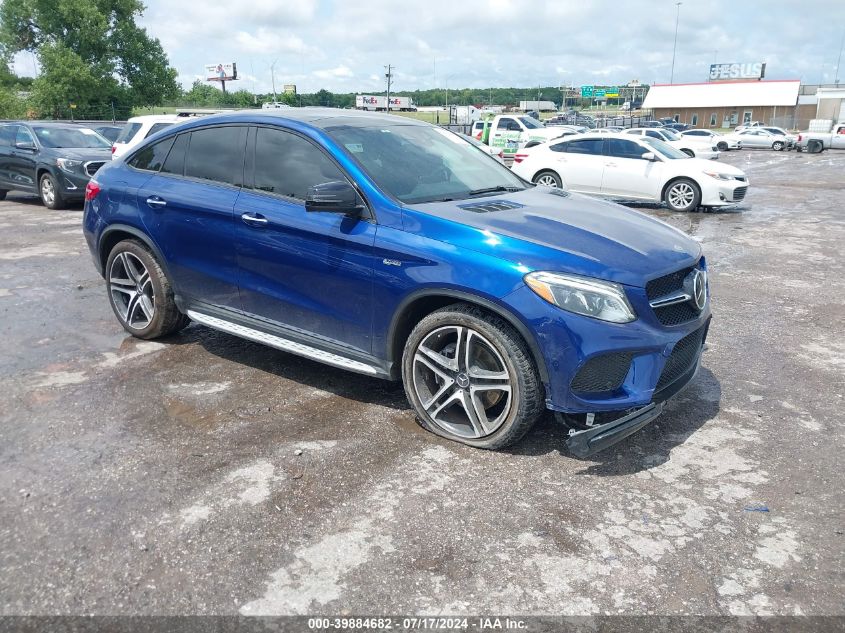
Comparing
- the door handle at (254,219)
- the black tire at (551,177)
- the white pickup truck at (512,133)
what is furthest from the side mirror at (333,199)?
the white pickup truck at (512,133)

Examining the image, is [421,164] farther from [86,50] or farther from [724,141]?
[86,50]

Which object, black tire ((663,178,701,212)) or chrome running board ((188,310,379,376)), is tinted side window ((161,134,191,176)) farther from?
black tire ((663,178,701,212))

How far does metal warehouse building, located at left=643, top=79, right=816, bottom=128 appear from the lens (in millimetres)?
71562

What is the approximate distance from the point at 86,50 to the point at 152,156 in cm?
5407

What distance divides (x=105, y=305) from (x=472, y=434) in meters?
4.53

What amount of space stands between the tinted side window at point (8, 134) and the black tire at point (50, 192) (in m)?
1.16

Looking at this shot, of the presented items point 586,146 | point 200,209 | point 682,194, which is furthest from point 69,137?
point 682,194

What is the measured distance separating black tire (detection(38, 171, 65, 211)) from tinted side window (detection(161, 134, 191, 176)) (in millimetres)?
9216

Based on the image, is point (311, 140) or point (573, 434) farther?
point (311, 140)

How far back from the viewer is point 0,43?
171 feet

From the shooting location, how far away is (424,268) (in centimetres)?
362

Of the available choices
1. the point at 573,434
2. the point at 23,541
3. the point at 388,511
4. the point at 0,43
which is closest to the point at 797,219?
the point at 573,434

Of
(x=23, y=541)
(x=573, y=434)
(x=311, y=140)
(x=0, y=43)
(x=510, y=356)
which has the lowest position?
(x=23, y=541)

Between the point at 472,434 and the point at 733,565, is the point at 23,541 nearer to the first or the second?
the point at 472,434
